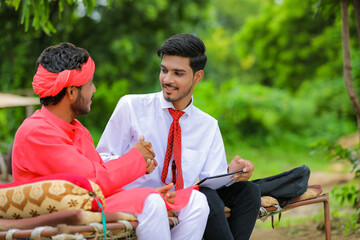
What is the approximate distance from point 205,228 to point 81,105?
104 centimetres

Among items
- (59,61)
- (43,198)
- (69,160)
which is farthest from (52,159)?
(59,61)

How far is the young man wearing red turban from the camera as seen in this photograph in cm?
254

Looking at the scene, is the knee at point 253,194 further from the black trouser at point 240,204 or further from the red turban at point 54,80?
the red turban at point 54,80

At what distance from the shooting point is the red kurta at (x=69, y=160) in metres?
2.53

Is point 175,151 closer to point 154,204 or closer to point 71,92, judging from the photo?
point 154,204

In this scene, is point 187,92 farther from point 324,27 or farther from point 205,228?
point 324,27

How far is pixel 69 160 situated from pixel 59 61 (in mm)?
547

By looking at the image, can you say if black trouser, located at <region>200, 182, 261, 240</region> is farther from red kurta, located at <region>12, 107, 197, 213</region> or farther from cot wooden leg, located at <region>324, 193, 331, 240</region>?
cot wooden leg, located at <region>324, 193, 331, 240</region>

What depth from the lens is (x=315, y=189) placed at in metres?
4.03

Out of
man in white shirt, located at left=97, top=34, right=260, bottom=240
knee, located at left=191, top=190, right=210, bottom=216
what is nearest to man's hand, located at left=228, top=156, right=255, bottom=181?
man in white shirt, located at left=97, top=34, right=260, bottom=240

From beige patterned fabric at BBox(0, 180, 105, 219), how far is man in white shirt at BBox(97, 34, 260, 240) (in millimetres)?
877

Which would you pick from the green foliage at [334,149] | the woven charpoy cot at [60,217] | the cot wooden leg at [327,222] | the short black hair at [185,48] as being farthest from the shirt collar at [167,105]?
the green foliage at [334,149]

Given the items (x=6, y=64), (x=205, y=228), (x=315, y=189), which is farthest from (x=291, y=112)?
(x=205, y=228)

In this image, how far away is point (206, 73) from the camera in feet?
54.1
